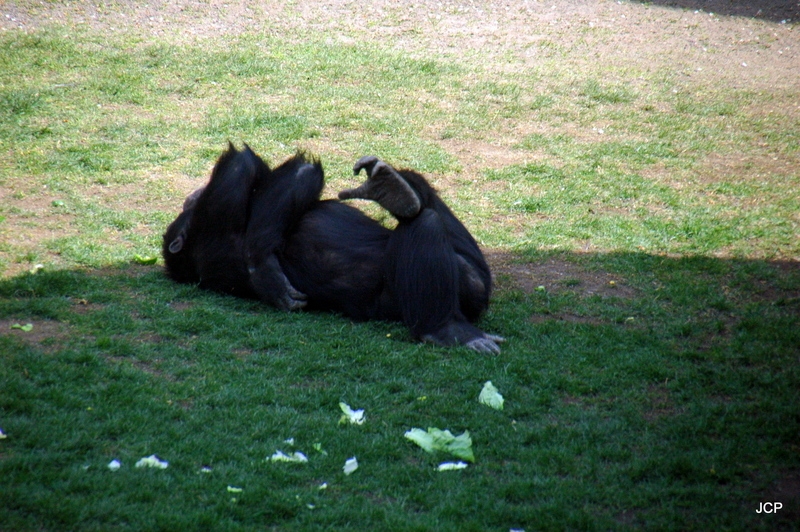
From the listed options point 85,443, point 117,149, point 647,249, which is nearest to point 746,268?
point 647,249

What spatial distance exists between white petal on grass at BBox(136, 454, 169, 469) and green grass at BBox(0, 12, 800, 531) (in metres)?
0.06

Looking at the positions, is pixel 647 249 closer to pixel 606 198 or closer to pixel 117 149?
pixel 606 198

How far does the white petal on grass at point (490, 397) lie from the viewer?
16.2 feet

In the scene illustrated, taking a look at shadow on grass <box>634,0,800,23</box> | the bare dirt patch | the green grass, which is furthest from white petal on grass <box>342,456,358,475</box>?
shadow on grass <box>634,0,800,23</box>

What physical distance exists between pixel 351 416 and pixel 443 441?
603 mm

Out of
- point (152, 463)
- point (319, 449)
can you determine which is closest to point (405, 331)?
point (319, 449)

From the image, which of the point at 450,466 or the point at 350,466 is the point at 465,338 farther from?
the point at 350,466

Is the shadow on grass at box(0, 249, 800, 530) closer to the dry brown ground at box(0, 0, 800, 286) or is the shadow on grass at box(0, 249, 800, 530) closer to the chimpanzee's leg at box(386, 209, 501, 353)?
the chimpanzee's leg at box(386, 209, 501, 353)

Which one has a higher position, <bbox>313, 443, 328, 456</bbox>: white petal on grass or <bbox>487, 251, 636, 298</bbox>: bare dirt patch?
<bbox>487, 251, 636, 298</bbox>: bare dirt patch

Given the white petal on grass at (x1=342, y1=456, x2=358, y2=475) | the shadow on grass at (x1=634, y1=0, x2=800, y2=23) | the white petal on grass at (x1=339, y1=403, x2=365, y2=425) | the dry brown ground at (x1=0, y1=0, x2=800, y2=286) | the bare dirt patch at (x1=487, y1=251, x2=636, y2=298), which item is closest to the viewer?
the white petal on grass at (x1=342, y1=456, x2=358, y2=475)

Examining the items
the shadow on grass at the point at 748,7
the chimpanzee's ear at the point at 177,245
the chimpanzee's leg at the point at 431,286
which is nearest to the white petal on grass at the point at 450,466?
the chimpanzee's leg at the point at 431,286

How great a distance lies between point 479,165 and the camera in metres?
9.98

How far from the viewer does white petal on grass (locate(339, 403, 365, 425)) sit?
471cm

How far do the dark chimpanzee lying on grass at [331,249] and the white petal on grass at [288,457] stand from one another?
1.77m
